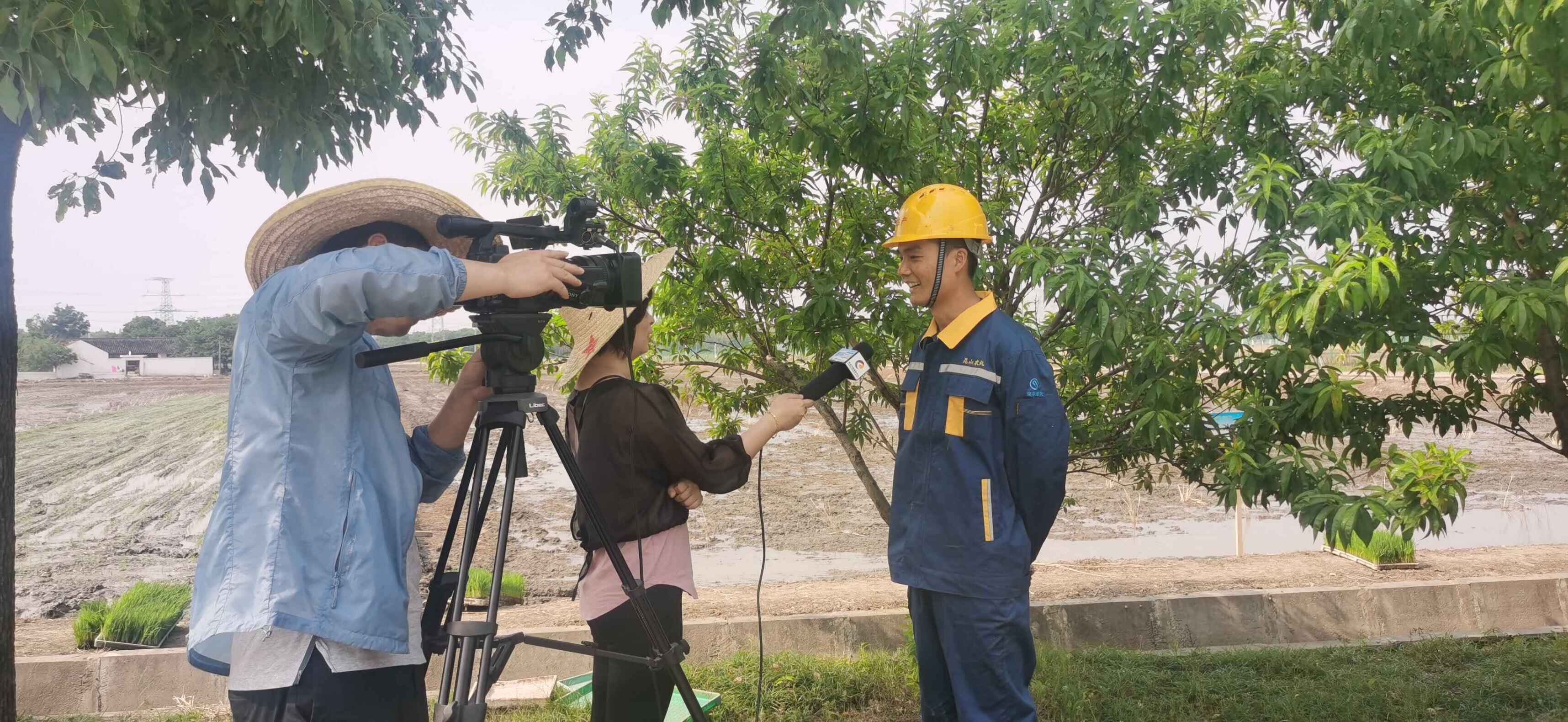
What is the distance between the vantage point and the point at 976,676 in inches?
105

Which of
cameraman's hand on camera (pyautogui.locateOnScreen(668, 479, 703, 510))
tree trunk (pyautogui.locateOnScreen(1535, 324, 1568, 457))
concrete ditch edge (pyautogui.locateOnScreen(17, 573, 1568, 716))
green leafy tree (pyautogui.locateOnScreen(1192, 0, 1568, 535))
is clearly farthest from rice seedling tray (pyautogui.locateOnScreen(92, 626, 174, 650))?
tree trunk (pyautogui.locateOnScreen(1535, 324, 1568, 457))

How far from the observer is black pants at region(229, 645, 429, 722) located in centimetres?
162

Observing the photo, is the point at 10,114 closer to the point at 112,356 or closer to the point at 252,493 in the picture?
the point at 252,493

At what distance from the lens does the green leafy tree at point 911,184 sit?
11.1ft

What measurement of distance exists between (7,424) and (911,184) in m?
3.38

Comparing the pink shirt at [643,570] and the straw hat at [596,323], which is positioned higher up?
the straw hat at [596,323]

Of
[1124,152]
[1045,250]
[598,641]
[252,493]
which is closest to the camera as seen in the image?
[252,493]

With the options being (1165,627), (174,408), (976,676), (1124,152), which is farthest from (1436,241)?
(174,408)

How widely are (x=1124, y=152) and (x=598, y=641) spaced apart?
8.61ft

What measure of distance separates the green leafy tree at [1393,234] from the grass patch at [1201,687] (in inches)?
52.8

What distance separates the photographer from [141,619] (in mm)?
5262

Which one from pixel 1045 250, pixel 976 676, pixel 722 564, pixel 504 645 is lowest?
pixel 722 564

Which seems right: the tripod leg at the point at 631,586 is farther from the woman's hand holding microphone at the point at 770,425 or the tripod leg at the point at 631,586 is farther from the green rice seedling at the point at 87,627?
the green rice seedling at the point at 87,627

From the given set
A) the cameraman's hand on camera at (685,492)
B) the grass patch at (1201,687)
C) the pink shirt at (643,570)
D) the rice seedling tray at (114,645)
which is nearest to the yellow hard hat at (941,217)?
the cameraman's hand on camera at (685,492)
